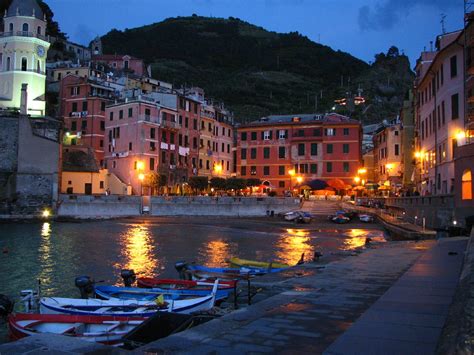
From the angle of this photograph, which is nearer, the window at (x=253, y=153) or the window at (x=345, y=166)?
the window at (x=345, y=166)

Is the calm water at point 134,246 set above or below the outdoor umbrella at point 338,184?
below

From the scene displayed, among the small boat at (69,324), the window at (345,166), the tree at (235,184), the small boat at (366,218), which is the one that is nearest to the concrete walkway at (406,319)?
the small boat at (69,324)

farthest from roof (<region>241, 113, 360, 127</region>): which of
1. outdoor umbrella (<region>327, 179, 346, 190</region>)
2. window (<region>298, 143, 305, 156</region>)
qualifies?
outdoor umbrella (<region>327, 179, 346, 190</region>)

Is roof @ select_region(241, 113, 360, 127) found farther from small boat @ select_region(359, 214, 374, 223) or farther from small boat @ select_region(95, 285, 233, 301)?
small boat @ select_region(95, 285, 233, 301)

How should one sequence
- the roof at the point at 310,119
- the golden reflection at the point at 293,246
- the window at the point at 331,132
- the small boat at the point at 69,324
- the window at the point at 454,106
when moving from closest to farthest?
the small boat at the point at 69,324, the golden reflection at the point at 293,246, the window at the point at 454,106, the window at the point at 331,132, the roof at the point at 310,119

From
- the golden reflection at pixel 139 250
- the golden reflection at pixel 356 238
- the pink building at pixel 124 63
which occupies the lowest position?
the golden reflection at pixel 139 250

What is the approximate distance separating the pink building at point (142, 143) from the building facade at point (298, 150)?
13725 millimetres

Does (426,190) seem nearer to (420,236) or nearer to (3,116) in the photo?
(420,236)

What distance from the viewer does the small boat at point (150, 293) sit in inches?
616

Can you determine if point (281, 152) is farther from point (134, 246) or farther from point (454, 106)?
point (134, 246)

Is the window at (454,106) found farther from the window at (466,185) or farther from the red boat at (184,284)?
the red boat at (184,284)

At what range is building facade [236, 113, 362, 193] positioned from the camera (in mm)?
81125

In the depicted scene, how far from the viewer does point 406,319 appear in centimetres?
798

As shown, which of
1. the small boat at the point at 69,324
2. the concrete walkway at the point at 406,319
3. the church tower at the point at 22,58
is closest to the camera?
the concrete walkway at the point at 406,319
